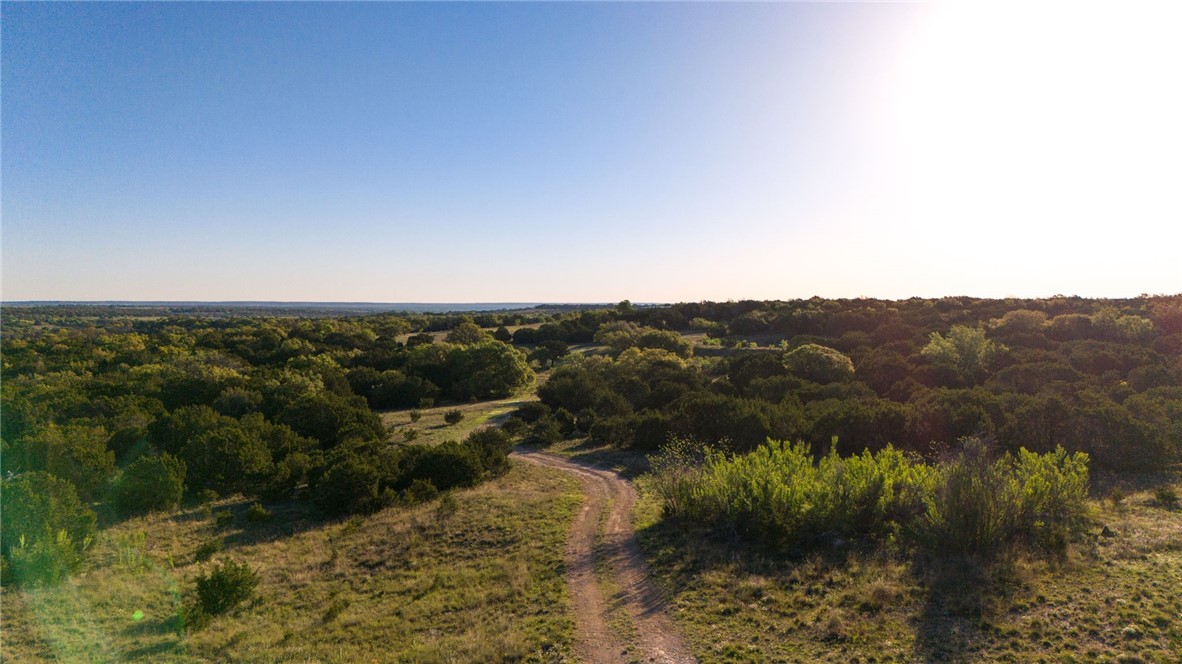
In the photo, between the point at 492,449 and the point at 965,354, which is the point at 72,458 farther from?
the point at 965,354

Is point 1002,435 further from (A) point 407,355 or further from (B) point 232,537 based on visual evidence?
(A) point 407,355

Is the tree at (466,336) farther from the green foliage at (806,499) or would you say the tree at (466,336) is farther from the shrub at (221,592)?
the green foliage at (806,499)

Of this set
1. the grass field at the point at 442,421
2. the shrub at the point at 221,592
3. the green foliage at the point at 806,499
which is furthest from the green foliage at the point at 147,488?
the green foliage at the point at 806,499

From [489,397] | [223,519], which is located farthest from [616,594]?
[489,397]

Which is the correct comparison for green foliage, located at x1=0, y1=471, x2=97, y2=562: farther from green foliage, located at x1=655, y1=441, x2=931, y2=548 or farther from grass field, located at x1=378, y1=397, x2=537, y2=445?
green foliage, located at x1=655, y1=441, x2=931, y2=548

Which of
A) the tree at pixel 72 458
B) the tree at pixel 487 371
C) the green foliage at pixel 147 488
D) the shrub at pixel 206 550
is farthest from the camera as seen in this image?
the tree at pixel 487 371

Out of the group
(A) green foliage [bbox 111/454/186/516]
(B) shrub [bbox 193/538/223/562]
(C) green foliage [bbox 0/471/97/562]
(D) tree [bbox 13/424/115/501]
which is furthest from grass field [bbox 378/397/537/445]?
(C) green foliage [bbox 0/471/97/562]
